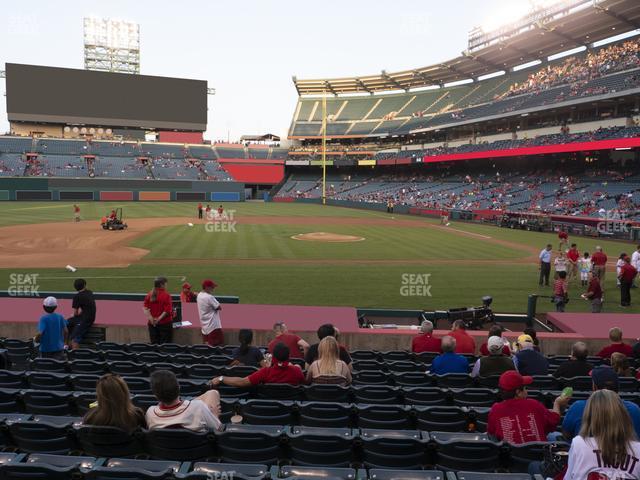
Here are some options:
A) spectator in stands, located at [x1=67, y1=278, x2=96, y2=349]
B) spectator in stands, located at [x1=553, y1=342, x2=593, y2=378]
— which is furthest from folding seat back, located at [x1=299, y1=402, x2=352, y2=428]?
spectator in stands, located at [x1=67, y1=278, x2=96, y2=349]

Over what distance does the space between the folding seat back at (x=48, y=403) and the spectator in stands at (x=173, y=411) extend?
178 centimetres

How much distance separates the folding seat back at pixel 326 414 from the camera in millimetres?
5523

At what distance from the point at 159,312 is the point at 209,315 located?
1062 millimetres

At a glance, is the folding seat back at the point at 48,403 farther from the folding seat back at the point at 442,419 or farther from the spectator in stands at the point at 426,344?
the spectator in stands at the point at 426,344

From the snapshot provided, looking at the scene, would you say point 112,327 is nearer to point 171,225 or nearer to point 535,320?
point 535,320

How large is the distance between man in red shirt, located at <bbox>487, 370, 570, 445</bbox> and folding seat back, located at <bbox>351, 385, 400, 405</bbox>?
1.68m

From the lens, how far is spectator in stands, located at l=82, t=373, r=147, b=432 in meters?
4.52

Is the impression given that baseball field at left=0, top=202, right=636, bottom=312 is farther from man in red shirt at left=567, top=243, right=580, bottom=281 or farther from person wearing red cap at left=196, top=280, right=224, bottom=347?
person wearing red cap at left=196, top=280, right=224, bottom=347

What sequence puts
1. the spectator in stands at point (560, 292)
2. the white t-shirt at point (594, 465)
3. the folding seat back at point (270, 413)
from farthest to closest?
the spectator in stands at point (560, 292) → the folding seat back at point (270, 413) → the white t-shirt at point (594, 465)

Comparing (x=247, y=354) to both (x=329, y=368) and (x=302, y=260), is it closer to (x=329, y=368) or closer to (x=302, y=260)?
(x=329, y=368)

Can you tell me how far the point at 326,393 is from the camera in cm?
630

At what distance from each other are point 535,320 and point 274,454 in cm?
1130

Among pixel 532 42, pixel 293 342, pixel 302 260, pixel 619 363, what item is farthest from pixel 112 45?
pixel 619 363

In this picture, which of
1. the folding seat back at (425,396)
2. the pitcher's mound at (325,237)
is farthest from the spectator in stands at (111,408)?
the pitcher's mound at (325,237)
